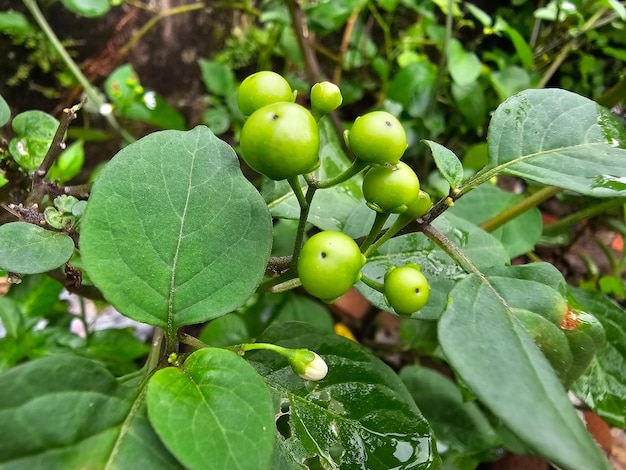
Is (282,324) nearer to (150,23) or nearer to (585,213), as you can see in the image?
(585,213)

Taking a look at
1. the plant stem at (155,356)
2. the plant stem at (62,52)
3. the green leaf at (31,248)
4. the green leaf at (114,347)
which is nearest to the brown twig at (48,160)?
the green leaf at (31,248)

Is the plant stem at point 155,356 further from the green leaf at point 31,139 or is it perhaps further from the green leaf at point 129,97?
the green leaf at point 129,97

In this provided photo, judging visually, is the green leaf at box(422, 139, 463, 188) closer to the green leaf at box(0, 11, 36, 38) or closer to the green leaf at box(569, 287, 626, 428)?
the green leaf at box(569, 287, 626, 428)

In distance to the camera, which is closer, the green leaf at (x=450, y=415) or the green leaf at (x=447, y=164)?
the green leaf at (x=447, y=164)

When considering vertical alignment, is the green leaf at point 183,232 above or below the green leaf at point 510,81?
above

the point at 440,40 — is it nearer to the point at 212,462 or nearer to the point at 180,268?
the point at 180,268

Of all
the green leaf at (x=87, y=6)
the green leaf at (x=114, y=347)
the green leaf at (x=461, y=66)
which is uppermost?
the green leaf at (x=87, y=6)

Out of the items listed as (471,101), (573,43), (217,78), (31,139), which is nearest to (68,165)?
(31,139)

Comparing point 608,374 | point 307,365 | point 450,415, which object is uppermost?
point 307,365

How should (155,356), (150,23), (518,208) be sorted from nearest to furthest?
(155,356) → (518,208) → (150,23)
